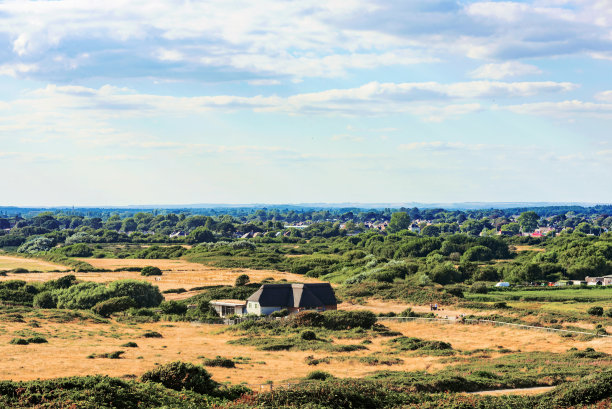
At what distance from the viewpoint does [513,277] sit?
325 ft

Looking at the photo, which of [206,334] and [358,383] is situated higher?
[358,383]

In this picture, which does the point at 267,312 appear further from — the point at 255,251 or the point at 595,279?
the point at 255,251

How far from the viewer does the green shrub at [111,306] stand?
6706 cm

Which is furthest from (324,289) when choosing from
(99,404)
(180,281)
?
(99,404)

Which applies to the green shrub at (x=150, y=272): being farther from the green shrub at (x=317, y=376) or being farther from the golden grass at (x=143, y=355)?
the green shrub at (x=317, y=376)

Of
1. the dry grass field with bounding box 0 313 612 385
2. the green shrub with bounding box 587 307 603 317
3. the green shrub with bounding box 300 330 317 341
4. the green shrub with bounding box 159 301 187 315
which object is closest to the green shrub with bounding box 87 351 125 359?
the dry grass field with bounding box 0 313 612 385

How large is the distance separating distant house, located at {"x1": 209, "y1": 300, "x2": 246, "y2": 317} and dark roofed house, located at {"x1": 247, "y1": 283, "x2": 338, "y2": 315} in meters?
1.09

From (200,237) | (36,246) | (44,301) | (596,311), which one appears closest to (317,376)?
(596,311)

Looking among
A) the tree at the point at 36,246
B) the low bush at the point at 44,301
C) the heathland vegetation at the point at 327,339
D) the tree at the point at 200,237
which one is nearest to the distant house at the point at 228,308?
the heathland vegetation at the point at 327,339

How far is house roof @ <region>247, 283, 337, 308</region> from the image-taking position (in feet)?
213

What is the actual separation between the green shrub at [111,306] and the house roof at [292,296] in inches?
544

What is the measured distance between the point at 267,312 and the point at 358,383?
36282 millimetres

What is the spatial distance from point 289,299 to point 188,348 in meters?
19.2

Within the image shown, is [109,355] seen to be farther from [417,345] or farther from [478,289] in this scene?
[478,289]
